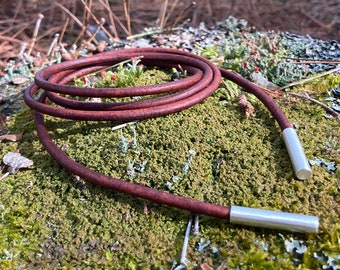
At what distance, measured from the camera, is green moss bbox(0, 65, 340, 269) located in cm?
213

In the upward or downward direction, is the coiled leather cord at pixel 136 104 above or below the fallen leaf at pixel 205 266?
above

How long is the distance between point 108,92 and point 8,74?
1.66m

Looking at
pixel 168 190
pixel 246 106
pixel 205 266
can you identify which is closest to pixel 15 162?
pixel 168 190

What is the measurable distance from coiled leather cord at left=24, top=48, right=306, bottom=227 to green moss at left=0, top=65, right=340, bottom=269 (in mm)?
108

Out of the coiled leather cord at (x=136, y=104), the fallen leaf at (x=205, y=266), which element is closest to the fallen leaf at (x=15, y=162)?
the coiled leather cord at (x=136, y=104)

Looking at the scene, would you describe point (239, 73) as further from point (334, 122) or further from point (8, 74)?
point (8, 74)

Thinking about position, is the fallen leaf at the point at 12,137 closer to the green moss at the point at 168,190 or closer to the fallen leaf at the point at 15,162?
the green moss at the point at 168,190

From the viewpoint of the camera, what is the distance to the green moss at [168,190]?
2.13 metres

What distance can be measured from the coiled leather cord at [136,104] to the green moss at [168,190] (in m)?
0.11

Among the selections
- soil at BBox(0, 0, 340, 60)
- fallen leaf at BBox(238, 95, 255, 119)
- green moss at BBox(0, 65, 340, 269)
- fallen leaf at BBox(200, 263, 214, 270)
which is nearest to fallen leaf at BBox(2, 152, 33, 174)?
green moss at BBox(0, 65, 340, 269)

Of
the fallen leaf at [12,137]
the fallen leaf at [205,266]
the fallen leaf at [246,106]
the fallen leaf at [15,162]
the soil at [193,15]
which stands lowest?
the soil at [193,15]

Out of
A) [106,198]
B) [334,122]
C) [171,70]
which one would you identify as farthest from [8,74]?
[334,122]

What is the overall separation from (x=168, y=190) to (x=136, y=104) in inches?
23.8

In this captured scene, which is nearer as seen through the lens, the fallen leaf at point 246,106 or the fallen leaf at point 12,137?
the fallen leaf at point 246,106
